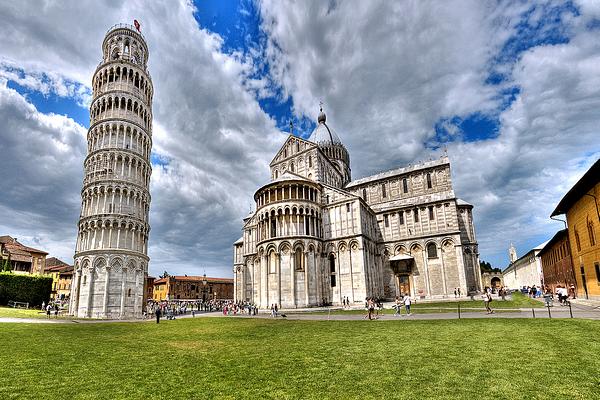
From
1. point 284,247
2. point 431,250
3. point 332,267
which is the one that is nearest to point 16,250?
point 284,247

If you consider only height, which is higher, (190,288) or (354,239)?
(354,239)

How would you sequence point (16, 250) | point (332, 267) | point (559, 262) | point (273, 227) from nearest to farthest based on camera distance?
1. point (559, 262)
2. point (273, 227)
3. point (332, 267)
4. point (16, 250)

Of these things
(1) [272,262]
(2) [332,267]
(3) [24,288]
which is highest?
(1) [272,262]

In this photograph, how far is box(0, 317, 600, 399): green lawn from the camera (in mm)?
7406

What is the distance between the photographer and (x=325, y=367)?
9.59 m

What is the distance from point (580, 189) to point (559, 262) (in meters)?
21.4

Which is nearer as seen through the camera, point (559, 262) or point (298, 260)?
point (559, 262)

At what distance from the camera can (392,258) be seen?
5009 cm

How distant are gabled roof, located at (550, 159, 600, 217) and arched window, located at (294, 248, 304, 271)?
89.9ft

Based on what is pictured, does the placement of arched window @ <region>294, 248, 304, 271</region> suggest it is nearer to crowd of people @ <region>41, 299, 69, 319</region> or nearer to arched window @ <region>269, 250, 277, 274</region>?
arched window @ <region>269, 250, 277, 274</region>

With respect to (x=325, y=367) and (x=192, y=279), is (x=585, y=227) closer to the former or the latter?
(x=325, y=367)

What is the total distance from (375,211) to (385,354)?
45216 mm

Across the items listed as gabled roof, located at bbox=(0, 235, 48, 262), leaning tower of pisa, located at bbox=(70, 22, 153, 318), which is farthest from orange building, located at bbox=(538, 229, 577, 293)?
gabled roof, located at bbox=(0, 235, 48, 262)

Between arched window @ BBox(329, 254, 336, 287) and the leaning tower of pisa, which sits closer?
the leaning tower of pisa
